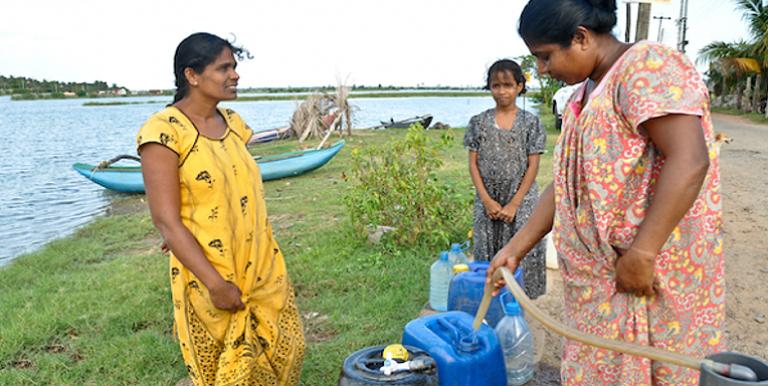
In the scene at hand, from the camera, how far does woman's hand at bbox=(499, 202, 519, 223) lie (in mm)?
3592

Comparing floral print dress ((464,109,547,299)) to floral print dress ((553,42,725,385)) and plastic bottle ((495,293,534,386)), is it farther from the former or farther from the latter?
floral print dress ((553,42,725,385))

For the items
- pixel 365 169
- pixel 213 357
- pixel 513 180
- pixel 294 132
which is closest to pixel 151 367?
pixel 213 357

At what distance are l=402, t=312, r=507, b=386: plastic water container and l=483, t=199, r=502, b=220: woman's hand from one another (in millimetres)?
1178

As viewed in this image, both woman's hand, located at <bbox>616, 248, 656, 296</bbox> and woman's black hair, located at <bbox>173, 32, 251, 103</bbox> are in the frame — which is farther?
woman's black hair, located at <bbox>173, 32, 251, 103</bbox>

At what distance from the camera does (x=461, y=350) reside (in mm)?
2367

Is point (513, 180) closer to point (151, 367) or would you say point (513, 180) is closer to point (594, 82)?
point (594, 82)

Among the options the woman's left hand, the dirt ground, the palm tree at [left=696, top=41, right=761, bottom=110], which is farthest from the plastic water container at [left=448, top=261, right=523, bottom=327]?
the palm tree at [left=696, top=41, right=761, bottom=110]

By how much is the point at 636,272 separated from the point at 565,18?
680 millimetres

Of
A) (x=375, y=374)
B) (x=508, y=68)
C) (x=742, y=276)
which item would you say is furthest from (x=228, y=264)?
(x=742, y=276)

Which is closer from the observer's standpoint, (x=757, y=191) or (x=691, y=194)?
(x=691, y=194)

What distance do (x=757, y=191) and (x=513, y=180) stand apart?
5.78 metres

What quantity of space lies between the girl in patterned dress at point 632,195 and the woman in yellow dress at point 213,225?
1.28 m

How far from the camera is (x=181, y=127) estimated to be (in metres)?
2.14

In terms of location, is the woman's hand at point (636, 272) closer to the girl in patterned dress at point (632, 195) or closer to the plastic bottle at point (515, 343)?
the girl in patterned dress at point (632, 195)
